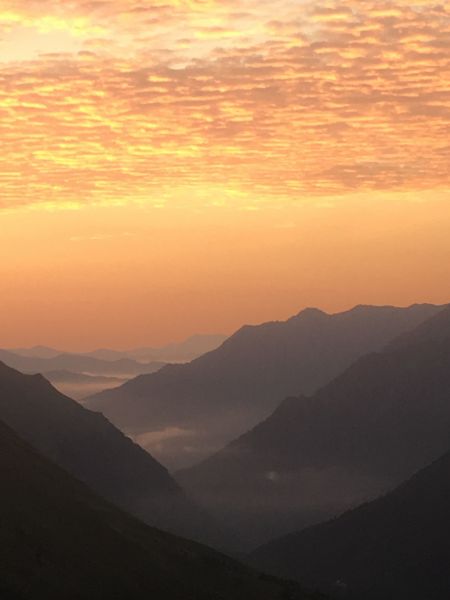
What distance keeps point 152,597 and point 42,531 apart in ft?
77.1

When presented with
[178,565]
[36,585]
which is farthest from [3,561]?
[178,565]

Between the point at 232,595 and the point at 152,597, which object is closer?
the point at 152,597

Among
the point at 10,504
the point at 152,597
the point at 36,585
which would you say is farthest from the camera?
the point at 10,504

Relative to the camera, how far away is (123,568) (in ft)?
592

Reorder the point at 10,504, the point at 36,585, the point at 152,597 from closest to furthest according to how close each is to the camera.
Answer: the point at 36,585 → the point at 152,597 → the point at 10,504

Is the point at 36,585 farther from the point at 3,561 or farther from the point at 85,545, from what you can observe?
the point at 85,545

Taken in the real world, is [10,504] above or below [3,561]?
above

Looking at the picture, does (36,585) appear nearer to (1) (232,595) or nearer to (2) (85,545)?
(2) (85,545)

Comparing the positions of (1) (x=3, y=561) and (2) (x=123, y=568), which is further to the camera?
(2) (x=123, y=568)

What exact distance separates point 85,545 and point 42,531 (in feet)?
28.7

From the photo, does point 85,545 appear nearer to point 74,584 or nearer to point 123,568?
point 123,568

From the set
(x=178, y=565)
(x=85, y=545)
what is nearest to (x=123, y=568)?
(x=85, y=545)

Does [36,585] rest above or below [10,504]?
below

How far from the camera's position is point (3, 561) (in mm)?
157250
